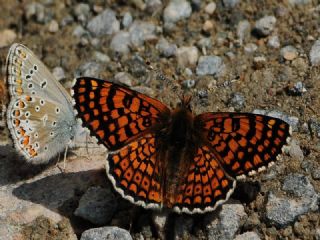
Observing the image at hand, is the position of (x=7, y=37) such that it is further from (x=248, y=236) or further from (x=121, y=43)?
(x=248, y=236)

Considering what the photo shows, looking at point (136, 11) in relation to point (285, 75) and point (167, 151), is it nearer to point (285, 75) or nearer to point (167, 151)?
point (285, 75)

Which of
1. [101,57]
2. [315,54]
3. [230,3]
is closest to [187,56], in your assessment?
[230,3]

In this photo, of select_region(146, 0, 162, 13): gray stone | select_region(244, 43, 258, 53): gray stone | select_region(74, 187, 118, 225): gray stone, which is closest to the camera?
select_region(74, 187, 118, 225): gray stone

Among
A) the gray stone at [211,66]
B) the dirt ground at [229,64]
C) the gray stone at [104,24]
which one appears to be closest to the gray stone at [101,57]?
the dirt ground at [229,64]

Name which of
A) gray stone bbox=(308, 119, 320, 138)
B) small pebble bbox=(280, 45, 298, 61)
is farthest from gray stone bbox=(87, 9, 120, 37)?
gray stone bbox=(308, 119, 320, 138)

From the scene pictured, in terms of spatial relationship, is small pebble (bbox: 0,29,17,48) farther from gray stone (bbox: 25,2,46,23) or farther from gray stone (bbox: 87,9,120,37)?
gray stone (bbox: 87,9,120,37)

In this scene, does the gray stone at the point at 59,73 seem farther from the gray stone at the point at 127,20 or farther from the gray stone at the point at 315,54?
the gray stone at the point at 315,54
